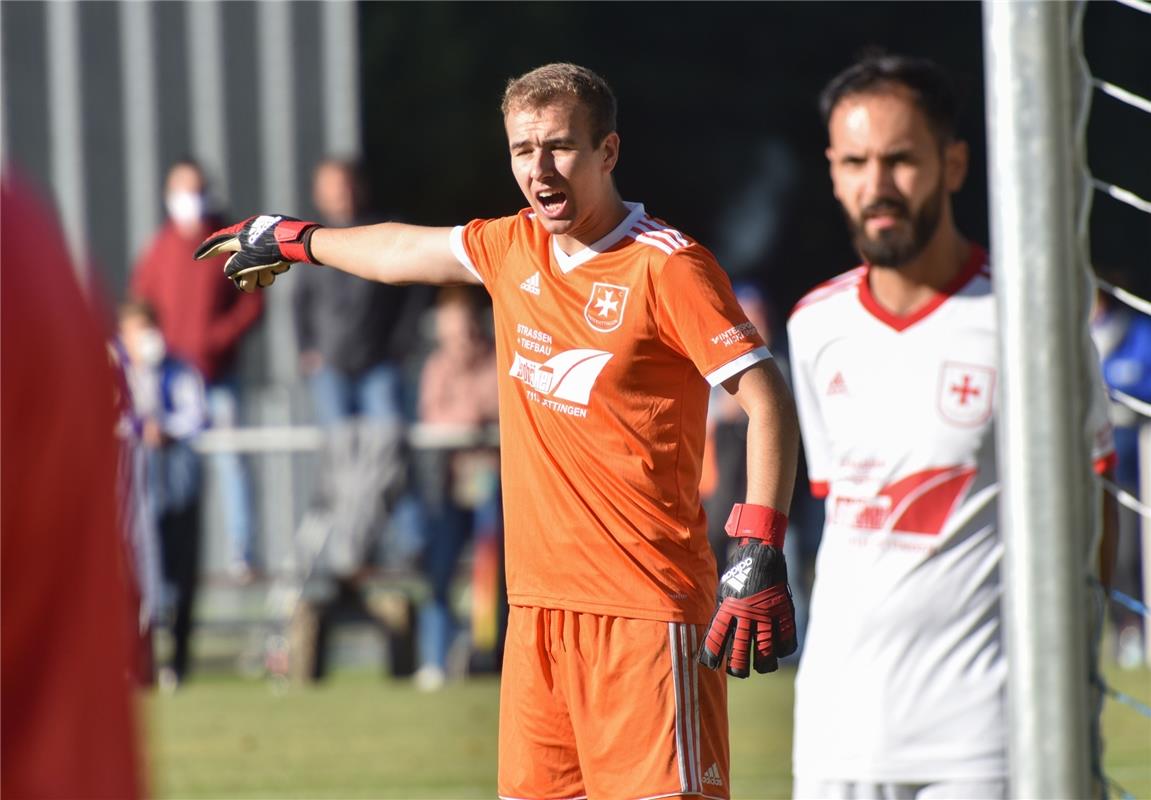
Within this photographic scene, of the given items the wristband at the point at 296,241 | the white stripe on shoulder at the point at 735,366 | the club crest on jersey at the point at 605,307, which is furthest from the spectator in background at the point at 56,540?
the wristband at the point at 296,241

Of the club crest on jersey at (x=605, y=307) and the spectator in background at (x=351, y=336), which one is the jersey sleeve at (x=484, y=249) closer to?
the club crest on jersey at (x=605, y=307)

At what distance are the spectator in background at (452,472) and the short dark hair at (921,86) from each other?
6.04 m

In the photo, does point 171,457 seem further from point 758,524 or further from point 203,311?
point 758,524

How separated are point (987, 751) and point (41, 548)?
2.44 m

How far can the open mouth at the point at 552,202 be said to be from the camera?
3623 millimetres

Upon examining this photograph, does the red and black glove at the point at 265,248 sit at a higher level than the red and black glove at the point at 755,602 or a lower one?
higher

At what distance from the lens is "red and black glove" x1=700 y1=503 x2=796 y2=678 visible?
3.34 meters

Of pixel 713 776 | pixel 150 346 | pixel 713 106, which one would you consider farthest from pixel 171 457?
pixel 713 106

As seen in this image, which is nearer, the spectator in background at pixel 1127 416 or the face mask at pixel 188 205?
the face mask at pixel 188 205

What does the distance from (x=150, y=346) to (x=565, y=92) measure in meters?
6.63

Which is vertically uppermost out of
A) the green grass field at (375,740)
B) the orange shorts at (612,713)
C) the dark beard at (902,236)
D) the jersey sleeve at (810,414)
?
the dark beard at (902,236)

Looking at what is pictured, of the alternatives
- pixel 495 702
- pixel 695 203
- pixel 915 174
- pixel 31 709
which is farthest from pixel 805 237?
pixel 31 709

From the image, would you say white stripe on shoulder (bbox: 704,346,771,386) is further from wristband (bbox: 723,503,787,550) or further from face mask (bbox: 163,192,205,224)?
face mask (bbox: 163,192,205,224)

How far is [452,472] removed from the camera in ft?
33.4
